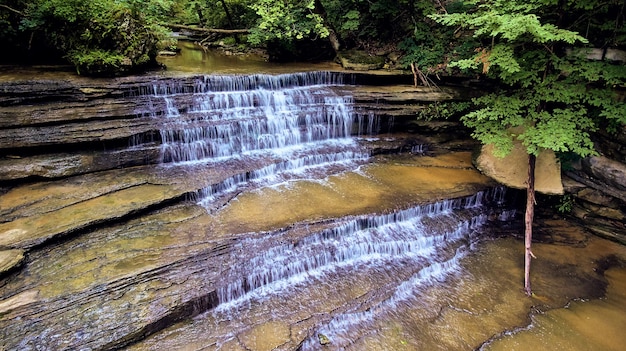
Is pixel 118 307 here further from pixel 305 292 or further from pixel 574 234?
pixel 574 234

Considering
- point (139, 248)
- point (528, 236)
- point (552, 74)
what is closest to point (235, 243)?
point (139, 248)

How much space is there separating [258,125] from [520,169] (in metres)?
5.58

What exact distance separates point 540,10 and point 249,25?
10812mm

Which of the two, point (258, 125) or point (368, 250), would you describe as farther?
point (258, 125)

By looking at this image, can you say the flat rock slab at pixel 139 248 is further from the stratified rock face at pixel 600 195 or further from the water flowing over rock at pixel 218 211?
the stratified rock face at pixel 600 195

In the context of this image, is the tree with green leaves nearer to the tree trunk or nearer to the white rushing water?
the tree trunk

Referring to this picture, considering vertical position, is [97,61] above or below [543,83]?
above

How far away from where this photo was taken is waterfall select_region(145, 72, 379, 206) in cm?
721

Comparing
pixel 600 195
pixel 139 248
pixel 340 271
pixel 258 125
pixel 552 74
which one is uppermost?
pixel 552 74

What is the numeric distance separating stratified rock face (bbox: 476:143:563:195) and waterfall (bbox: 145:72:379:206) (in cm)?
261

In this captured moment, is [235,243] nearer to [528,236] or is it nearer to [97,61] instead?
[528,236]

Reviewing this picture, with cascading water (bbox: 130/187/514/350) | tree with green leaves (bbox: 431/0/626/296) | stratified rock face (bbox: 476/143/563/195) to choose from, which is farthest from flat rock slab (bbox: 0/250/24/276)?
stratified rock face (bbox: 476/143/563/195)

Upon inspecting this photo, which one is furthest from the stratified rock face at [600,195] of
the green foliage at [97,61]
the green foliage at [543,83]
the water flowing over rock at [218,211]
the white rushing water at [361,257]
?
the green foliage at [97,61]

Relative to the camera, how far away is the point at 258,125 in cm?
802
